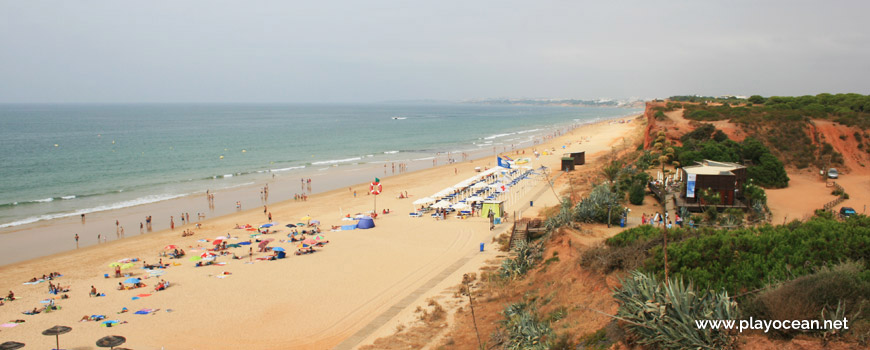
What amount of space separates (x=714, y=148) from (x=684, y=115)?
14.3 metres

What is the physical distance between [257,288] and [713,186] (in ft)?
59.5

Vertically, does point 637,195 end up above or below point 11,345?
above

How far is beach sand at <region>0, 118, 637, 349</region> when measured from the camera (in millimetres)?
14133

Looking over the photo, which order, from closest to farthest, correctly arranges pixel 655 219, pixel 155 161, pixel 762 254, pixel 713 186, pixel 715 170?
pixel 762 254 < pixel 655 219 < pixel 713 186 < pixel 715 170 < pixel 155 161

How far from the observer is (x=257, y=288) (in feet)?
58.3

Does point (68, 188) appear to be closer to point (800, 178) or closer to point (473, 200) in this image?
point (473, 200)

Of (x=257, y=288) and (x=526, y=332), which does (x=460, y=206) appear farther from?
(x=526, y=332)

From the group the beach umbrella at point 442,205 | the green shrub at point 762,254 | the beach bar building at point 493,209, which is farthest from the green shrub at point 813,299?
the beach umbrella at point 442,205

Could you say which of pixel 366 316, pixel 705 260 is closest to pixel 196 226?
pixel 366 316

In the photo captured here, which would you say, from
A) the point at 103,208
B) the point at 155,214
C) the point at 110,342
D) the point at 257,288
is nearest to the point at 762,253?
the point at 110,342

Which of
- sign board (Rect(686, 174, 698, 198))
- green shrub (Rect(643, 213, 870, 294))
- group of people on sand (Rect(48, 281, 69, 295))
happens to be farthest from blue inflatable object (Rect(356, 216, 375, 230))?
green shrub (Rect(643, 213, 870, 294))

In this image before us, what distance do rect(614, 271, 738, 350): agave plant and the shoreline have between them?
25635mm

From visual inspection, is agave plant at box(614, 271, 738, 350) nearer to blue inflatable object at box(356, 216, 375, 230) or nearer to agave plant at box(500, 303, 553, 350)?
agave plant at box(500, 303, 553, 350)

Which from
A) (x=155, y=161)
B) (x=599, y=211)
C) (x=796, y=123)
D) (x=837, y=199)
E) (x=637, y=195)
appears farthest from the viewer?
(x=155, y=161)
